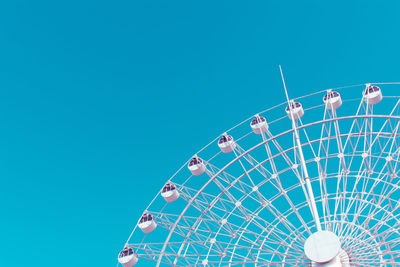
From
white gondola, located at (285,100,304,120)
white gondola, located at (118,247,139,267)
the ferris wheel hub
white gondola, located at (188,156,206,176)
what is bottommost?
the ferris wheel hub

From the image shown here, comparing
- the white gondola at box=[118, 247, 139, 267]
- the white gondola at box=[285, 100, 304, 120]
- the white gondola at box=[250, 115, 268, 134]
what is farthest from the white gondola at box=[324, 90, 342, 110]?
the white gondola at box=[118, 247, 139, 267]

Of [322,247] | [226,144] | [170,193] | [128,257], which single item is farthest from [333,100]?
[128,257]

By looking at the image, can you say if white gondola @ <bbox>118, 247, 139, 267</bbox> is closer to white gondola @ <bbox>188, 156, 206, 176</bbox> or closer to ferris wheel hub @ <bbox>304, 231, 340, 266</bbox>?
white gondola @ <bbox>188, 156, 206, 176</bbox>

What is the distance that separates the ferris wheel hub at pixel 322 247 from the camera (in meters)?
25.8

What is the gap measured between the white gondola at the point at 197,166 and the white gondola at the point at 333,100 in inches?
404

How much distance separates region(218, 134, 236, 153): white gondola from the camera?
3441 centimetres

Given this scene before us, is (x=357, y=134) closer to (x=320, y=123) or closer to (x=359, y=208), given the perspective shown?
(x=320, y=123)

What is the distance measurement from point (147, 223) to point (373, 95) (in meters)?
18.9

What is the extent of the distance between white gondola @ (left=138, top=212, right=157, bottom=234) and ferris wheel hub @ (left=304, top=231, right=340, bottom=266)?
12630mm

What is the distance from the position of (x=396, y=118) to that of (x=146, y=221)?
755 inches

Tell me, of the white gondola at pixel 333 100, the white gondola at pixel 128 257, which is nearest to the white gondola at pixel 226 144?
the white gondola at pixel 333 100

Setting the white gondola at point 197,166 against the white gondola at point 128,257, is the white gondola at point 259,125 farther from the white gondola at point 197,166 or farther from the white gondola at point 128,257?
the white gondola at point 128,257

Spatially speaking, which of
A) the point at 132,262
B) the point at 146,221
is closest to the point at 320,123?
the point at 146,221

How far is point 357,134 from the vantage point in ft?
104
